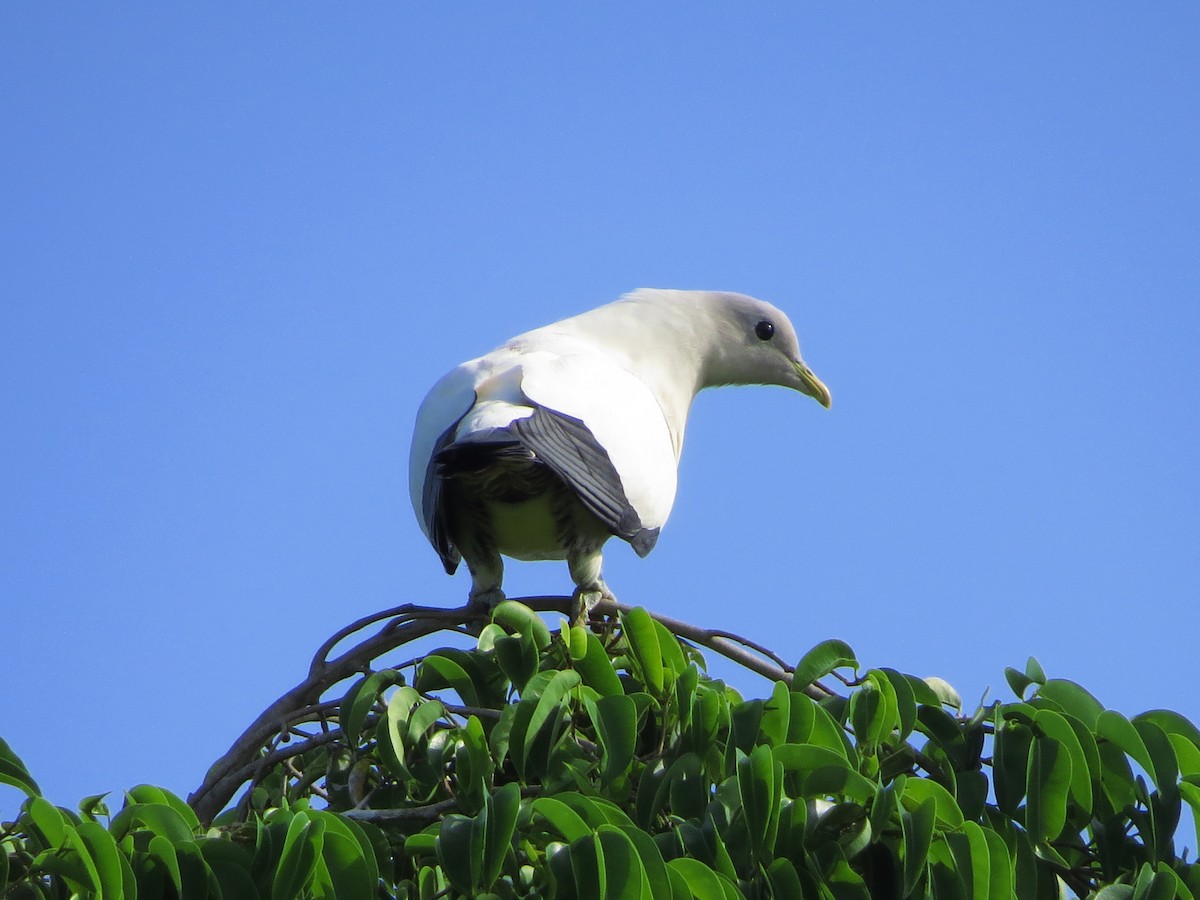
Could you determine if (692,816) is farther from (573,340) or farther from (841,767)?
(573,340)

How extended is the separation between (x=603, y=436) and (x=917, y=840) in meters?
1.85

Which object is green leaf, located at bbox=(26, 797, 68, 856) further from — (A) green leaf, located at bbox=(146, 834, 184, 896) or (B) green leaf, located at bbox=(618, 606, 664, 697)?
(B) green leaf, located at bbox=(618, 606, 664, 697)

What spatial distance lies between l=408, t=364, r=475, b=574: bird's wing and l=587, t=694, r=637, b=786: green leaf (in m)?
1.34

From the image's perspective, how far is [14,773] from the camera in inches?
83.1

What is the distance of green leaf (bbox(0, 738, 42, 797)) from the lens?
210 centimetres

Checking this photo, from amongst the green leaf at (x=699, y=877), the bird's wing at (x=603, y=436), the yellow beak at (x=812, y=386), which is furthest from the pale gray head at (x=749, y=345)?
the green leaf at (x=699, y=877)

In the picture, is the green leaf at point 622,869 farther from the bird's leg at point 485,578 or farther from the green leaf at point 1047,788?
the bird's leg at point 485,578

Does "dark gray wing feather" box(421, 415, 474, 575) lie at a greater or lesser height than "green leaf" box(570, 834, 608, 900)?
greater

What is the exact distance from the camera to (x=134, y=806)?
2.01m

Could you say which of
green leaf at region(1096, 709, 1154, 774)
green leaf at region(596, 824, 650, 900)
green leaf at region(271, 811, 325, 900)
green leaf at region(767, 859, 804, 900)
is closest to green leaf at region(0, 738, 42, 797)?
green leaf at region(271, 811, 325, 900)

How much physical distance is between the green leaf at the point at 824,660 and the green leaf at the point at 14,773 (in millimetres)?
1203

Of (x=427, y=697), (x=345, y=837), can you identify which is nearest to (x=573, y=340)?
(x=427, y=697)

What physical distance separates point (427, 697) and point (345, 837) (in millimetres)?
545

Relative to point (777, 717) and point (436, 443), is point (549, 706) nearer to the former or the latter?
point (777, 717)
